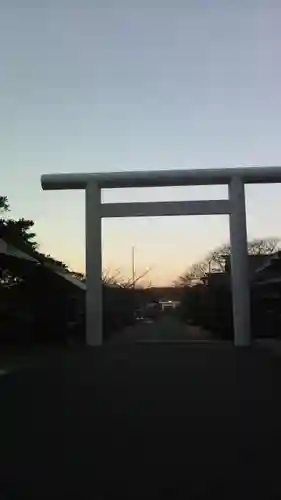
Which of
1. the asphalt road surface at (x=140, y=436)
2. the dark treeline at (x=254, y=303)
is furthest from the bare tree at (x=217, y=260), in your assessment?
the asphalt road surface at (x=140, y=436)

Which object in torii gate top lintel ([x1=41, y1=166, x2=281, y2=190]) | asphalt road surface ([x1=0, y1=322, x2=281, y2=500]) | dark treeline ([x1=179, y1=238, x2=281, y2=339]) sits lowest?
asphalt road surface ([x1=0, y1=322, x2=281, y2=500])

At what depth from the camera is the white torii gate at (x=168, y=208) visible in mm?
26453

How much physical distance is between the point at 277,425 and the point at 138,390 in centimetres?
390

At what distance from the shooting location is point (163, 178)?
26297mm

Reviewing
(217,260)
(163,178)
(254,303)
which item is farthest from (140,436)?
(217,260)

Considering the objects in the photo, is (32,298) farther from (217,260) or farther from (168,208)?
(217,260)

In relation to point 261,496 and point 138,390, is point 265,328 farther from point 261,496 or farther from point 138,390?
→ point 261,496

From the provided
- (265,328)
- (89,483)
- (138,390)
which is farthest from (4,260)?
(89,483)

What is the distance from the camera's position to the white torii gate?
26453 mm

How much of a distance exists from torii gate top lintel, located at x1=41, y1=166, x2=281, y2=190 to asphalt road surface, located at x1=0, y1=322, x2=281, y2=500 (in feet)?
42.9

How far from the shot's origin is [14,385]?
40.4 feet

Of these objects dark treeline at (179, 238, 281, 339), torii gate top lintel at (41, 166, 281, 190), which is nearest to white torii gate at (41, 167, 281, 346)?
torii gate top lintel at (41, 166, 281, 190)

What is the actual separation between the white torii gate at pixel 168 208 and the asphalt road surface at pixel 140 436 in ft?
41.9

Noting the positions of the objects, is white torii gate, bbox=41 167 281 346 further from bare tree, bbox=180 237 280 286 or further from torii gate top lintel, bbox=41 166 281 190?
bare tree, bbox=180 237 280 286
